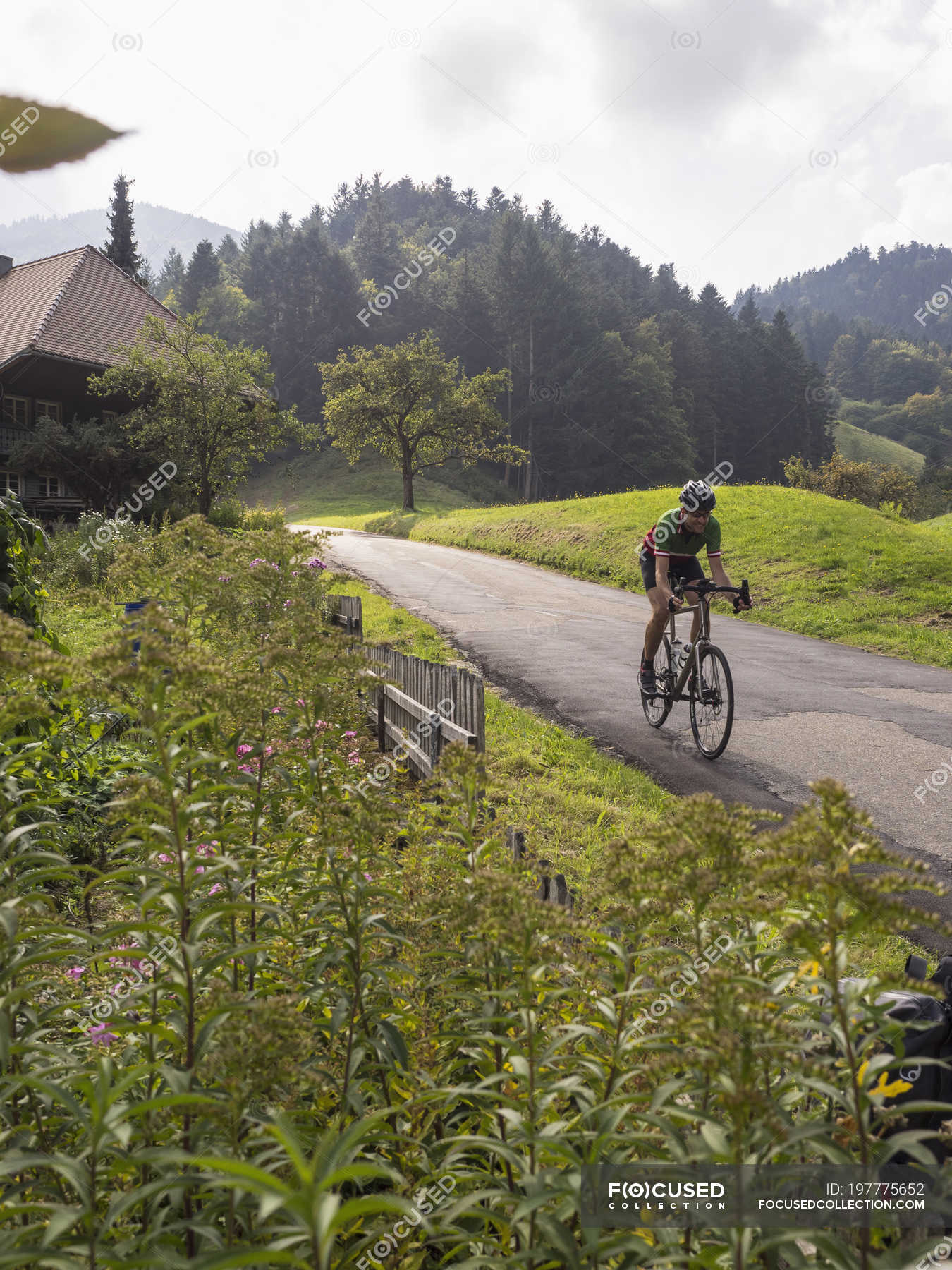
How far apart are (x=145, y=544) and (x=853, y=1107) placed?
4.28 metres

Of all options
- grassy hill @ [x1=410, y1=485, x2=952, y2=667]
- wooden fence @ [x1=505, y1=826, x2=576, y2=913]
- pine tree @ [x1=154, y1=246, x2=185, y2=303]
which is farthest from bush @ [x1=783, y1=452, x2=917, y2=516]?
pine tree @ [x1=154, y1=246, x2=185, y2=303]

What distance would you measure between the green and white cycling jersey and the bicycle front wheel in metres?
0.93

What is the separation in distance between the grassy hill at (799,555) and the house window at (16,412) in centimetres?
1613

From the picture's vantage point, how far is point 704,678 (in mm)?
6699

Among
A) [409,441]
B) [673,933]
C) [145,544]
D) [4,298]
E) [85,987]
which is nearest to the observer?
[673,933]

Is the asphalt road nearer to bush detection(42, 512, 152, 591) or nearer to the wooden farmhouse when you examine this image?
bush detection(42, 512, 152, 591)

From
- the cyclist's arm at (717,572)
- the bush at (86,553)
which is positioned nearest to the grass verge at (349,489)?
the bush at (86,553)

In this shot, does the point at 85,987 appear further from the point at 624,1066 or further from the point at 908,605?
the point at 908,605

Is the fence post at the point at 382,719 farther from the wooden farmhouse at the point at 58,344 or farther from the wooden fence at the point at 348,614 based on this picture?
the wooden farmhouse at the point at 58,344

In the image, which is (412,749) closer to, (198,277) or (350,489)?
(350,489)

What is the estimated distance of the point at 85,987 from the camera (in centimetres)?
337

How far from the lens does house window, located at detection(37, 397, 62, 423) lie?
94.5 ft

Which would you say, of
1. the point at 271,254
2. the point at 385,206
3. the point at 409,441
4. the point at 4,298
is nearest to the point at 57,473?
the point at 4,298

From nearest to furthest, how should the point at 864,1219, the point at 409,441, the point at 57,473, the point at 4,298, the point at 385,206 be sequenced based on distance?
the point at 864,1219 → the point at 57,473 → the point at 4,298 → the point at 409,441 → the point at 385,206
